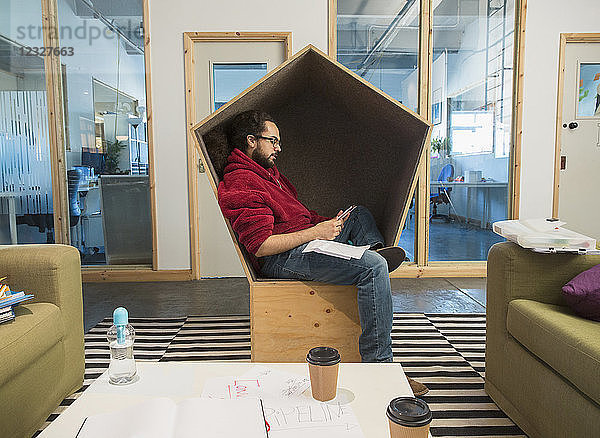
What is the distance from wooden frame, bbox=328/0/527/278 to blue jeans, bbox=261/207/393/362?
229cm

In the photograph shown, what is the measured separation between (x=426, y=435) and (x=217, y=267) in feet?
11.4

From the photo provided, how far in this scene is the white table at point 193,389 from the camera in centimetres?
104

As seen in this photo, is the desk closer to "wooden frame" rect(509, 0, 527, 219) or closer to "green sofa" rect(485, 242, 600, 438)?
"wooden frame" rect(509, 0, 527, 219)

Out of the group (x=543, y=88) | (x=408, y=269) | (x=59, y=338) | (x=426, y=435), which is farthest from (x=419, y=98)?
(x=426, y=435)

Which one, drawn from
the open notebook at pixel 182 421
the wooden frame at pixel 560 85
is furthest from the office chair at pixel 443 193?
the open notebook at pixel 182 421

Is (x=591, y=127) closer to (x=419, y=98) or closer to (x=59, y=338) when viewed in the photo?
(x=419, y=98)

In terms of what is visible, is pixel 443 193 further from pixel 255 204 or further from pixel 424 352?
pixel 255 204

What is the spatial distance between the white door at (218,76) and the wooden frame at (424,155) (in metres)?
0.54

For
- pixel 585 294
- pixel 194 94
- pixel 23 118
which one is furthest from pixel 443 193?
pixel 23 118

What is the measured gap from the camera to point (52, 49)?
4.05 m

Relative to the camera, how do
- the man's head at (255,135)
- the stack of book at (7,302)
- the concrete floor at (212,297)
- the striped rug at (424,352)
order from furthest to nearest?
the concrete floor at (212,297) < the man's head at (255,135) < the striped rug at (424,352) < the stack of book at (7,302)

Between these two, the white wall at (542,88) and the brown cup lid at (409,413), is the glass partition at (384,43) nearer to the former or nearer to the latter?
the white wall at (542,88)

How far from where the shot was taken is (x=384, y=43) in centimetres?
413

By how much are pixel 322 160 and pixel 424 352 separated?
118 centimetres
